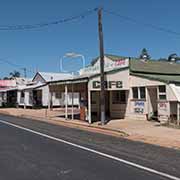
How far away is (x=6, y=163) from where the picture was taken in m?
9.30

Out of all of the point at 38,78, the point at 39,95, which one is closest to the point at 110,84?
the point at 39,95

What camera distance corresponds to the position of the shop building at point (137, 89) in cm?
2083

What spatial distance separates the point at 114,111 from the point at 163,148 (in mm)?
13479

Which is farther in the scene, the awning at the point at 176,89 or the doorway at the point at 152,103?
the doorway at the point at 152,103

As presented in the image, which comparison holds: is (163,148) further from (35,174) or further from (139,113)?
(139,113)

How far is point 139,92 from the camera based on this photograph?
23094 millimetres

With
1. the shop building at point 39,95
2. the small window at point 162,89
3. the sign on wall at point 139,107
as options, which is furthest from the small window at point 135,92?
the shop building at point 39,95

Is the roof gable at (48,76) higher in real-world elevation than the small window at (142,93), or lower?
higher

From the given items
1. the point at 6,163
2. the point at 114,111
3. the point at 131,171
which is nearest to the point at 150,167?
the point at 131,171

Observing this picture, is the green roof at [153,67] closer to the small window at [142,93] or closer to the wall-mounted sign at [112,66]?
the wall-mounted sign at [112,66]

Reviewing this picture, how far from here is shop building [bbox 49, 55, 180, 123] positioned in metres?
20.8

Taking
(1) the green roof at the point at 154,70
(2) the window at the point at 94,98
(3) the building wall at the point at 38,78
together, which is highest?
(3) the building wall at the point at 38,78

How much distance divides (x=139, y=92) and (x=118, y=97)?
289 centimetres

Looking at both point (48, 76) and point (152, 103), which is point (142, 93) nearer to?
point (152, 103)
